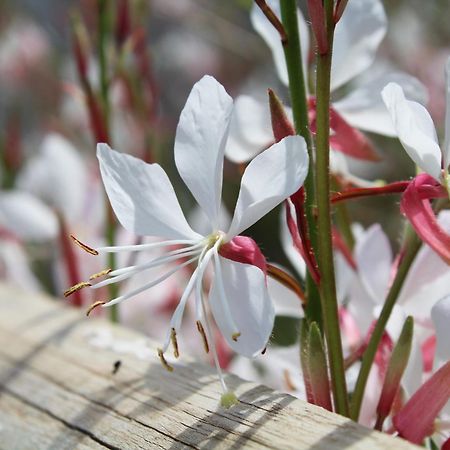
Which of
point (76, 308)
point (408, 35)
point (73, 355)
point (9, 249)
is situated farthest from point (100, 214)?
point (408, 35)

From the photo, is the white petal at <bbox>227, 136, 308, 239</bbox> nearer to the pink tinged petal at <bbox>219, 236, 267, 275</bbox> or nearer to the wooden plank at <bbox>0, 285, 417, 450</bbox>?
the pink tinged petal at <bbox>219, 236, 267, 275</bbox>

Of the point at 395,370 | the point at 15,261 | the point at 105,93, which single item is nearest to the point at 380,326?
the point at 395,370

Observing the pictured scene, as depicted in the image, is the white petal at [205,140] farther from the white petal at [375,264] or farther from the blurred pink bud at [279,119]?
the white petal at [375,264]

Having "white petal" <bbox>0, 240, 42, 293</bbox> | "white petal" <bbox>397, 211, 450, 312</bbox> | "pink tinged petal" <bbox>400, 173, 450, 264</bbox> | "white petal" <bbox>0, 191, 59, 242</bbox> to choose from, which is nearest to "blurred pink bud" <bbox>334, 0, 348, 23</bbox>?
"pink tinged petal" <bbox>400, 173, 450, 264</bbox>

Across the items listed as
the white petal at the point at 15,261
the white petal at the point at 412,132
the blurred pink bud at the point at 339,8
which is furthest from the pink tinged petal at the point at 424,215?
the white petal at the point at 15,261

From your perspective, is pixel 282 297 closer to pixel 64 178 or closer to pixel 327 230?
pixel 327 230
